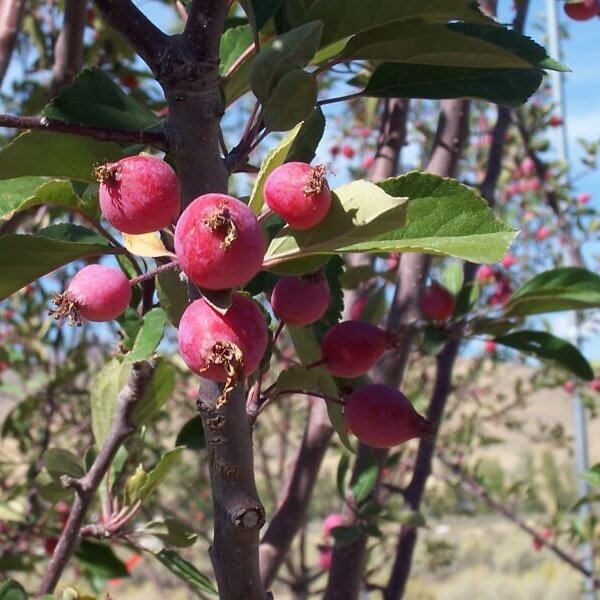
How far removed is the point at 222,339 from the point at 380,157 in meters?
1.14

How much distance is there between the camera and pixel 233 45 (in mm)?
864

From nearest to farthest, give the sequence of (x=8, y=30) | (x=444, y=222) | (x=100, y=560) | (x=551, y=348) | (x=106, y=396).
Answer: (x=444, y=222) → (x=106, y=396) → (x=551, y=348) → (x=100, y=560) → (x=8, y=30)

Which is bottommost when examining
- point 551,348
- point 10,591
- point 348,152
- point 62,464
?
point 10,591

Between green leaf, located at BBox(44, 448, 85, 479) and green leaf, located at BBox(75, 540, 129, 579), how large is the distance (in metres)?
0.33

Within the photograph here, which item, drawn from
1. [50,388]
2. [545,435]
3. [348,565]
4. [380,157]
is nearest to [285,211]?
[348,565]

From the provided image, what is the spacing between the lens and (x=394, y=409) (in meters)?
0.69

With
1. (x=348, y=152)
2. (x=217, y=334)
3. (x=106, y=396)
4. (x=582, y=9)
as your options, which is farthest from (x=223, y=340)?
(x=348, y=152)

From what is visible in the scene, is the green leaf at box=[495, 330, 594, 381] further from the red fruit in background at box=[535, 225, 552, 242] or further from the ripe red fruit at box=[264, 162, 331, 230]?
the red fruit in background at box=[535, 225, 552, 242]

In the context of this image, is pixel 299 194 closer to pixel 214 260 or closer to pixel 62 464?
pixel 214 260

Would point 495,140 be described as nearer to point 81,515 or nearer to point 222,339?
point 81,515

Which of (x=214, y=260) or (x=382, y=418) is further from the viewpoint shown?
(x=382, y=418)

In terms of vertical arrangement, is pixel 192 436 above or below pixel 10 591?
above

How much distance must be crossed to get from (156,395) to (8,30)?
94 centimetres

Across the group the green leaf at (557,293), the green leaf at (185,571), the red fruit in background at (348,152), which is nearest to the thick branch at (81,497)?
the green leaf at (185,571)
